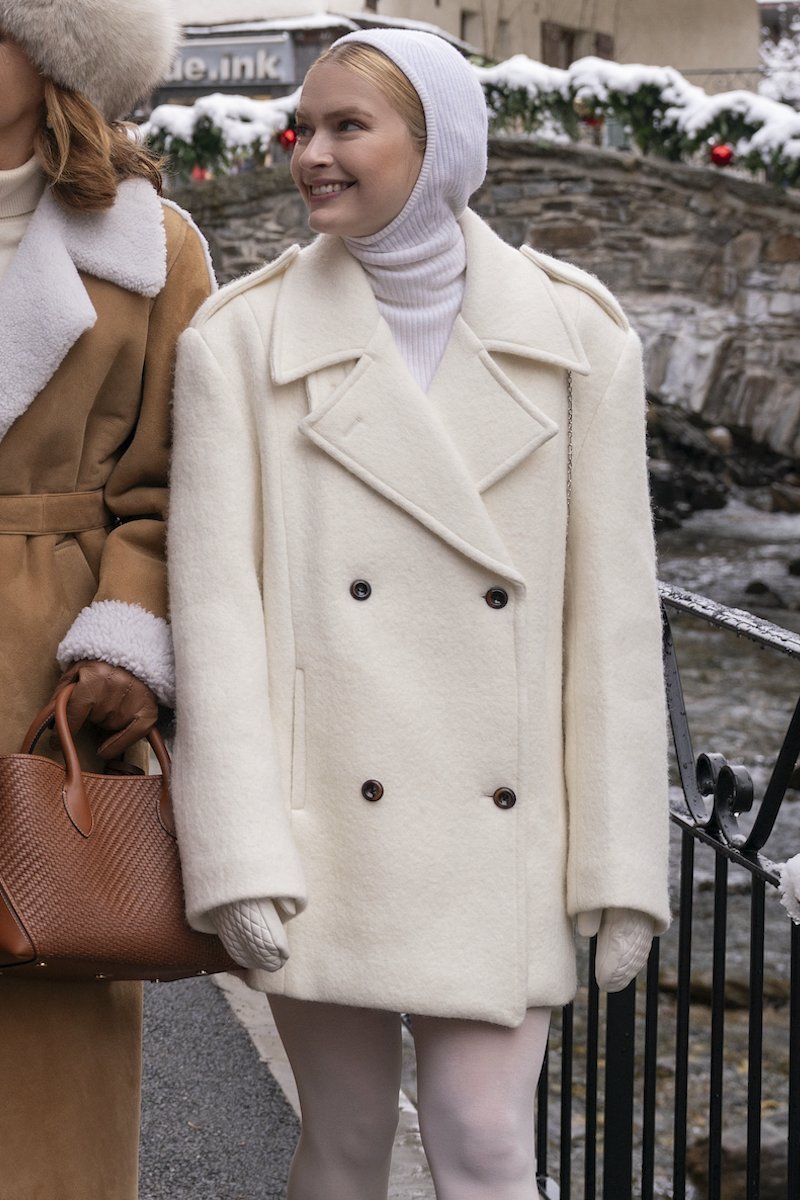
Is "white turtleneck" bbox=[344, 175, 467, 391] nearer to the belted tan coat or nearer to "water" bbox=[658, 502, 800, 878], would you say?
the belted tan coat

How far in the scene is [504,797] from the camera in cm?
199

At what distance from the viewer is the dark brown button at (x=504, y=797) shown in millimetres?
1984

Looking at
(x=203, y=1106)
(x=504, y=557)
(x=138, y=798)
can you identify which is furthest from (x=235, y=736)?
(x=203, y=1106)

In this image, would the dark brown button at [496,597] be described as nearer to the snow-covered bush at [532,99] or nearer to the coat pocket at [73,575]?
the coat pocket at [73,575]

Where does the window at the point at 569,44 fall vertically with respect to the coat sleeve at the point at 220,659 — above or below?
below

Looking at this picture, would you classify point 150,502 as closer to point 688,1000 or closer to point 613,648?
point 613,648

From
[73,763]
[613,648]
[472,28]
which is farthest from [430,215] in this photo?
[472,28]

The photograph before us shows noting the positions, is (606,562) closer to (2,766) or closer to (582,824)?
(582,824)

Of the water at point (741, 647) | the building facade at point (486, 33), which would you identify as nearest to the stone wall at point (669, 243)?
the water at point (741, 647)

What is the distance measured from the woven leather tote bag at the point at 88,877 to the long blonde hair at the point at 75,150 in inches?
26.0

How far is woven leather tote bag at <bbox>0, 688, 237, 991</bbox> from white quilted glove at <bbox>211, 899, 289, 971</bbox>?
8cm

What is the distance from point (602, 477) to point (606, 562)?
103 mm

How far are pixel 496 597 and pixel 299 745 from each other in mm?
298

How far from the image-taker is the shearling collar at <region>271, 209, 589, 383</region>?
6.51 ft
